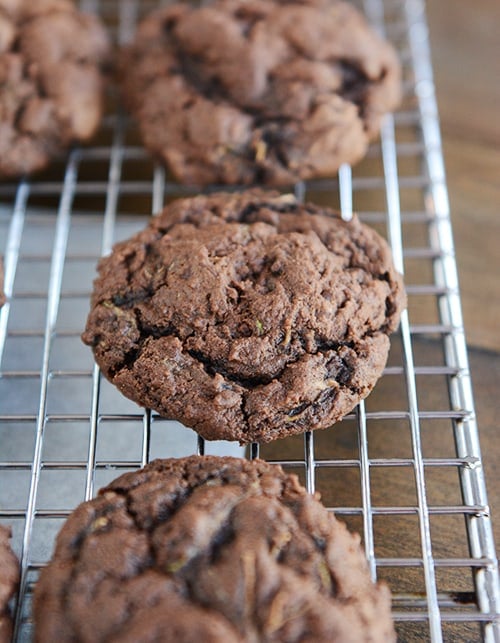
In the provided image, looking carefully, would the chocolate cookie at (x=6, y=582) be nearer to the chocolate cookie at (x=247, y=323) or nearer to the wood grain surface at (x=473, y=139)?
the chocolate cookie at (x=247, y=323)

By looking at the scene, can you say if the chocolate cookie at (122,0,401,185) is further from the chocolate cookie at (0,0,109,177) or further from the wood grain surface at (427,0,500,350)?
the wood grain surface at (427,0,500,350)

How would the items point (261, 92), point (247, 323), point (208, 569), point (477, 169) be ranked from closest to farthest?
1. point (208, 569)
2. point (247, 323)
3. point (261, 92)
4. point (477, 169)

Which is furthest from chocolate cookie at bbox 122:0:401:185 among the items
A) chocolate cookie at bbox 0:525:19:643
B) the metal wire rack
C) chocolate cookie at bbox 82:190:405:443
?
chocolate cookie at bbox 0:525:19:643

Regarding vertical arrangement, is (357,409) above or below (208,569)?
above

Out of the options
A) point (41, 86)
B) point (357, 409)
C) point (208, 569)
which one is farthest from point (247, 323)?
point (41, 86)

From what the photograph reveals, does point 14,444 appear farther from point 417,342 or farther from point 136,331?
point 417,342

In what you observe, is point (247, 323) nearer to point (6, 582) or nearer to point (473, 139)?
point (6, 582)
